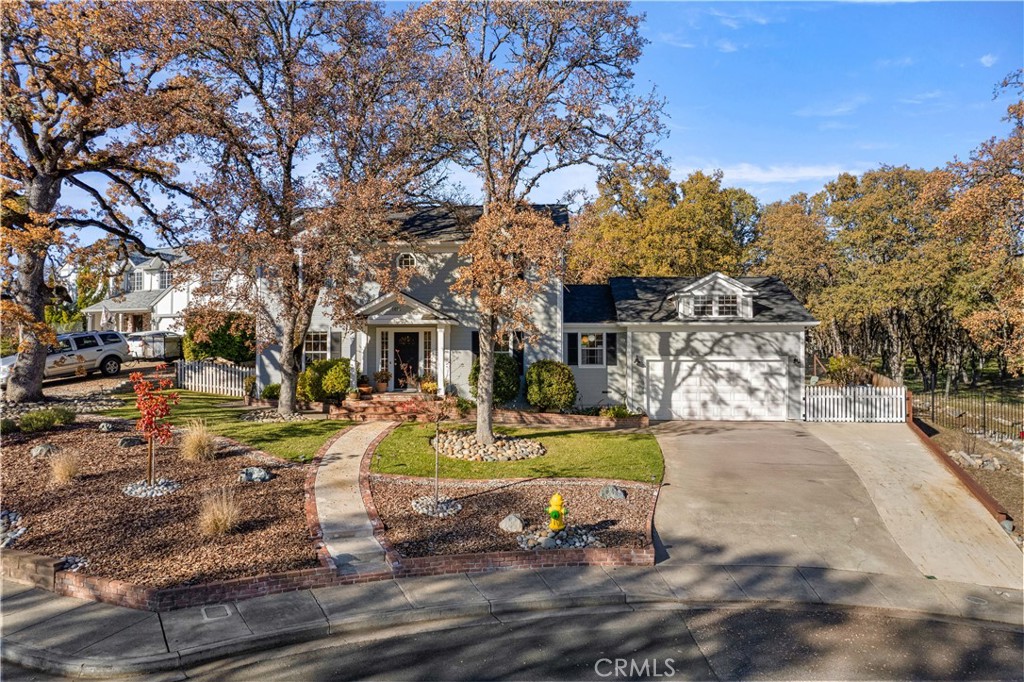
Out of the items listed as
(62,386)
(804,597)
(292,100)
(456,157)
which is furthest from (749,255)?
(62,386)

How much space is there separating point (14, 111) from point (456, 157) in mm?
12445

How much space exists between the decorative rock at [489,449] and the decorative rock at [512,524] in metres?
4.39

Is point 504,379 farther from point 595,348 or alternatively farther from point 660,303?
point 660,303

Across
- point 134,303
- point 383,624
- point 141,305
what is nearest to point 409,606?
point 383,624

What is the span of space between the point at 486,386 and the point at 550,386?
4.40 m

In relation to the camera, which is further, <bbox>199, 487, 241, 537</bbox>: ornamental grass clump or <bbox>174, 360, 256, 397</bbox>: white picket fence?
<bbox>174, 360, 256, 397</bbox>: white picket fence

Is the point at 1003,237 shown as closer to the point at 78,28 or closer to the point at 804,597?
the point at 804,597

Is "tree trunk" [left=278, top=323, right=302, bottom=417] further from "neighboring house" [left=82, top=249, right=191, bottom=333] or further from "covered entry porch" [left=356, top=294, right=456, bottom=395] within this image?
"neighboring house" [left=82, top=249, right=191, bottom=333]

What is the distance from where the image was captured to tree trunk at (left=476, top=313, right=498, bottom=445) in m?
A: 16.0

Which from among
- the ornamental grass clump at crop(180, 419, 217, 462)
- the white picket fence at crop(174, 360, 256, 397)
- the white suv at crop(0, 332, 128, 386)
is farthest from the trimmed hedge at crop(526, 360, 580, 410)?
the white suv at crop(0, 332, 128, 386)

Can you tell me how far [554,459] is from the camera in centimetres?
1509

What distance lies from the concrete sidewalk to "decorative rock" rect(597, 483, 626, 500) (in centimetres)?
270

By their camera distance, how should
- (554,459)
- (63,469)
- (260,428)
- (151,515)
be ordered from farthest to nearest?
(260,428)
(554,459)
(63,469)
(151,515)

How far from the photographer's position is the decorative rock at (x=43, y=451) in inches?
513
